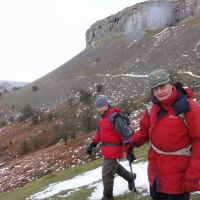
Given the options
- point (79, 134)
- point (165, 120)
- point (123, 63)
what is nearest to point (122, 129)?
point (165, 120)

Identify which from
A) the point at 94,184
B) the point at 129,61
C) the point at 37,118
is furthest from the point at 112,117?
the point at 129,61

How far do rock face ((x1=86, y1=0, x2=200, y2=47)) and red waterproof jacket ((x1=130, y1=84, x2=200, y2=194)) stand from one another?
69.5m

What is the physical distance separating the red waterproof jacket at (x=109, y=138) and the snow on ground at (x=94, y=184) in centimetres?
122

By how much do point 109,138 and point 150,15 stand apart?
7516 centimetres

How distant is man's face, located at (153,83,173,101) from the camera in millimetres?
4477

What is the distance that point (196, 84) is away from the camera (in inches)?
1428

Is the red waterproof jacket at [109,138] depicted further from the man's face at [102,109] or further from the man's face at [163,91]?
the man's face at [163,91]

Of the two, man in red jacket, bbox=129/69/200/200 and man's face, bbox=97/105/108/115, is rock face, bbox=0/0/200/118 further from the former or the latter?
man in red jacket, bbox=129/69/200/200

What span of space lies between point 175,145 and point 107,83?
4757cm

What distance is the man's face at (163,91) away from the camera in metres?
4.48

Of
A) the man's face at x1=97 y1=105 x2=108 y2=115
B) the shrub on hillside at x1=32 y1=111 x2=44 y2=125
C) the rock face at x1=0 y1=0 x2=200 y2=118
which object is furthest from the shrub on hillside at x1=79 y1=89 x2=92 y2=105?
the man's face at x1=97 y1=105 x2=108 y2=115

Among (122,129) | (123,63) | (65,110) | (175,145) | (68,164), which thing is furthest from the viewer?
(123,63)

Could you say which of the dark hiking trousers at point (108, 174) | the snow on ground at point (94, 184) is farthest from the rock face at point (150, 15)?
the dark hiking trousers at point (108, 174)

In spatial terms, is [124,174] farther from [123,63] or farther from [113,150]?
[123,63]
